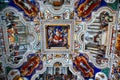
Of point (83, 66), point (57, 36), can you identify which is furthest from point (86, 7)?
point (83, 66)

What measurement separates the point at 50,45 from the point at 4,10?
2.24 m

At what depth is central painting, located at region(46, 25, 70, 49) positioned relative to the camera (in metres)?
9.29

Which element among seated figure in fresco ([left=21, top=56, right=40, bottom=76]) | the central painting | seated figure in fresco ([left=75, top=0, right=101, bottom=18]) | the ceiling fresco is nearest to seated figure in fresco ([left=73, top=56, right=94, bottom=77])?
the ceiling fresco

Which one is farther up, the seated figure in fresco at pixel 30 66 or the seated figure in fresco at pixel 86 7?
the seated figure in fresco at pixel 86 7

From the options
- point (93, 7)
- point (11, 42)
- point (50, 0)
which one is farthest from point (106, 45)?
point (11, 42)

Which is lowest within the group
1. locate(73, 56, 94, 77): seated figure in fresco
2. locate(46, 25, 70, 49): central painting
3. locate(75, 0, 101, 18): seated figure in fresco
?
locate(73, 56, 94, 77): seated figure in fresco

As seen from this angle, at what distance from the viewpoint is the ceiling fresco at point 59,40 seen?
887 cm

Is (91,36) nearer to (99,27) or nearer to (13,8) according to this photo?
(99,27)

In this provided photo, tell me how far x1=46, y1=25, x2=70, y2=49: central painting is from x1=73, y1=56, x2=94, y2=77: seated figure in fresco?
2.55ft

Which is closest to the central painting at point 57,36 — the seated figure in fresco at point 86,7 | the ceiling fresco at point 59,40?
the ceiling fresco at point 59,40

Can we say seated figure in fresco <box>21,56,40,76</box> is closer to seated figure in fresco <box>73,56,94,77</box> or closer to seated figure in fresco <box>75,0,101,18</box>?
seated figure in fresco <box>73,56,94,77</box>

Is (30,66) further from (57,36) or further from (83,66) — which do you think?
(83,66)

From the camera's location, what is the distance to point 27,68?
10.2 metres

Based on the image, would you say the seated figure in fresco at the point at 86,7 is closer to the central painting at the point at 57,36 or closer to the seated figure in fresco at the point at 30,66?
the central painting at the point at 57,36
